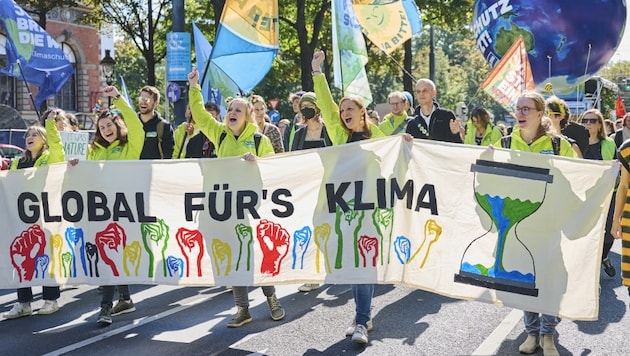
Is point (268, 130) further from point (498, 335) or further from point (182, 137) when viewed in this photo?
point (498, 335)

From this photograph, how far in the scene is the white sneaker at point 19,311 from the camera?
6.69 m

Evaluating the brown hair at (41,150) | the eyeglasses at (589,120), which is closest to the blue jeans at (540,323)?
the eyeglasses at (589,120)

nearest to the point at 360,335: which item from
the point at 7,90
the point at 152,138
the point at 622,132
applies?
the point at 152,138

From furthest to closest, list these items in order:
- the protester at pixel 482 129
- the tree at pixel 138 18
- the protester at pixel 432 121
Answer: the tree at pixel 138 18, the protester at pixel 482 129, the protester at pixel 432 121

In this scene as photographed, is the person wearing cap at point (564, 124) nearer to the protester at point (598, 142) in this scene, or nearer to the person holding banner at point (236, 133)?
the protester at point (598, 142)

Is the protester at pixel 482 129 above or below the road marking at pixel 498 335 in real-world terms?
above

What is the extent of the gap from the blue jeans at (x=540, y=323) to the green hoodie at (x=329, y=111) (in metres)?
1.89

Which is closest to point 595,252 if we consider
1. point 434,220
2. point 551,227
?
Result: point 551,227

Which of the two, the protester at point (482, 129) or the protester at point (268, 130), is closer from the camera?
the protester at point (268, 130)

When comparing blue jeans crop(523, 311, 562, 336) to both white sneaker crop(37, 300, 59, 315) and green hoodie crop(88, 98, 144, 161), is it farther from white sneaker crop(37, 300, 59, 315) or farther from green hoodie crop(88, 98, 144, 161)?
white sneaker crop(37, 300, 59, 315)

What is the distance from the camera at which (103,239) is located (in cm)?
609

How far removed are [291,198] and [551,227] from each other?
6.19 feet

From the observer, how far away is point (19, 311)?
672cm

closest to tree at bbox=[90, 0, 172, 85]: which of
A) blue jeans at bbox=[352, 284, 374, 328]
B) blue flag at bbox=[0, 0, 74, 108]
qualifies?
blue flag at bbox=[0, 0, 74, 108]
